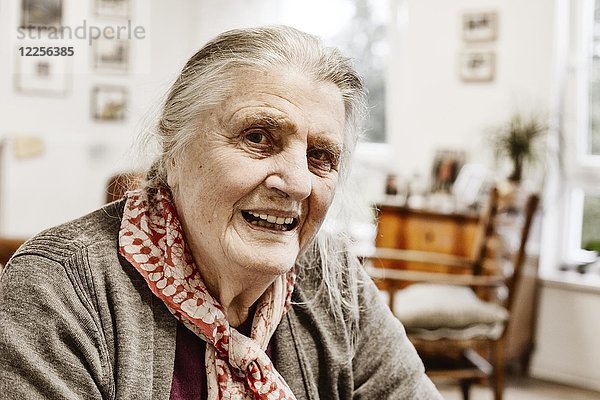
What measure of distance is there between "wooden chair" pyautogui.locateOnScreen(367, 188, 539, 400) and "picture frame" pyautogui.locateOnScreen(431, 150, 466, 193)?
2.51 ft

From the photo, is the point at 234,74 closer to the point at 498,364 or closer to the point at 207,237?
the point at 207,237

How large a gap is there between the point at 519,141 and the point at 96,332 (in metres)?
3.45

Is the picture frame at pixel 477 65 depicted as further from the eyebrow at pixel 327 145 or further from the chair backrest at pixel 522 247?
the eyebrow at pixel 327 145

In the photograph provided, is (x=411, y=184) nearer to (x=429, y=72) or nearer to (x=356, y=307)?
(x=429, y=72)

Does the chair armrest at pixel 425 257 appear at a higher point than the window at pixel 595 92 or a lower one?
lower

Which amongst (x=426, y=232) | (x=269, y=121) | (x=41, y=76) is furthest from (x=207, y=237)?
(x=41, y=76)

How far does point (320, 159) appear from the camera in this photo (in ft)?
4.12

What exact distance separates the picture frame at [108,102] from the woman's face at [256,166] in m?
4.90

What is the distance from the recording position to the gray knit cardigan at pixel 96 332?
1.06m

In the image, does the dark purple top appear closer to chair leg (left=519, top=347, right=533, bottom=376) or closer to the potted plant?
the potted plant

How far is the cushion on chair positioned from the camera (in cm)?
340

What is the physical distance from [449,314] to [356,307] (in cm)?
207

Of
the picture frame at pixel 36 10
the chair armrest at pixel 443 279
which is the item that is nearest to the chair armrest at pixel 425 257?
the chair armrest at pixel 443 279

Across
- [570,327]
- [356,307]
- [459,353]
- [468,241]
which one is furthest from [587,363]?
[356,307]
